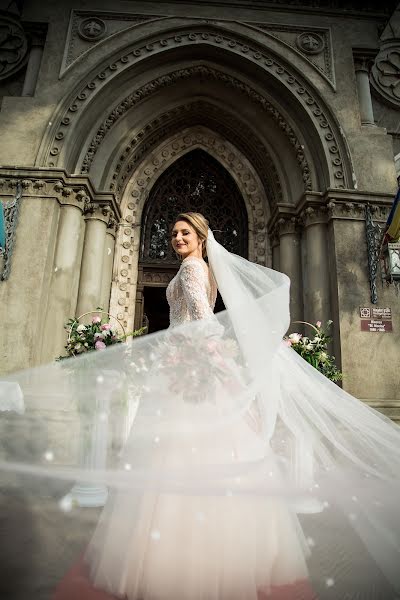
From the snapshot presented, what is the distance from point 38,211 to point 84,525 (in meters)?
5.16

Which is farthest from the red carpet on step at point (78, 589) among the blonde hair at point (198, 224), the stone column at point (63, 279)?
the stone column at point (63, 279)

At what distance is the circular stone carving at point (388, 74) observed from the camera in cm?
863

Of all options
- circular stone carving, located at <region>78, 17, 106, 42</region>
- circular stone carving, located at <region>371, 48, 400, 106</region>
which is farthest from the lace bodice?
circular stone carving, located at <region>371, 48, 400, 106</region>

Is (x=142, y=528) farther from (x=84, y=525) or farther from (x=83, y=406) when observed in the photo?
(x=84, y=525)

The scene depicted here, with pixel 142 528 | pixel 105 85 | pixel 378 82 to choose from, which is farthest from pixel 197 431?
pixel 378 82

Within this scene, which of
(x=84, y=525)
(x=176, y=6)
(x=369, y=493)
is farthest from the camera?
(x=176, y=6)

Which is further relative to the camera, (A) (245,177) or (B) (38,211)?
(A) (245,177)

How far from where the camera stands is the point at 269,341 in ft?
7.39

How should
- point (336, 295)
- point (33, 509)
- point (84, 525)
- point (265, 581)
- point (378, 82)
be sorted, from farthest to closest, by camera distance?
point (378, 82), point (336, 295), point (84, 525), point (33, 509), point (265, 581)

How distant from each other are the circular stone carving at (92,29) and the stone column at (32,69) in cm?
96

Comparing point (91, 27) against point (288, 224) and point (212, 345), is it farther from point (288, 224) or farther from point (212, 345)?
point (212, 345)

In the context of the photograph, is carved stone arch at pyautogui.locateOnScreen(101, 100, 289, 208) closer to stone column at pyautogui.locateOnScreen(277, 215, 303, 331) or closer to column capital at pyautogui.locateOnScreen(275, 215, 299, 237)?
column capital at pyautogui.locateOnScreen(275, 215, 299, 237)

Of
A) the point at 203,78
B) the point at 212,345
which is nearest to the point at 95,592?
the point at 212,345

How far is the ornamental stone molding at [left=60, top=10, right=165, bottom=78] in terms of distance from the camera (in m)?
7.50
